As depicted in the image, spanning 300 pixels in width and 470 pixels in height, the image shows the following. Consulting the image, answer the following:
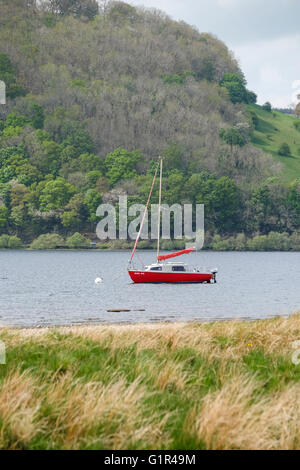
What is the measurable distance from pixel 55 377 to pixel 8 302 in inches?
1314

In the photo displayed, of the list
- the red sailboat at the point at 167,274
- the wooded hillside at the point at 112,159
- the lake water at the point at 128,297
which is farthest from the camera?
the wooded hillside at the point at 112,159

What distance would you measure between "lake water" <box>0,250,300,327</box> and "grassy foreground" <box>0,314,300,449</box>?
1818cm

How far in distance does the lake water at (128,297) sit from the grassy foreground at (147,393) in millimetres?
18182

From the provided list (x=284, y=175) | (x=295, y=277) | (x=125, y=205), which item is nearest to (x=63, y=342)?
(x=295, y=277)

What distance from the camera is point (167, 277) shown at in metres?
57.7

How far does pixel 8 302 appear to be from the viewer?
141 ft

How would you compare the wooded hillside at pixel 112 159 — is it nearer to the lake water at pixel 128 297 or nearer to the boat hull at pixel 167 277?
the lake water at pixel 128 297

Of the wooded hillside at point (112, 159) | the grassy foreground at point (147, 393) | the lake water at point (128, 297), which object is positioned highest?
the wooded hillside at point (112, 159)

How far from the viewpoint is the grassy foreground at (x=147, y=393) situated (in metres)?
8.21

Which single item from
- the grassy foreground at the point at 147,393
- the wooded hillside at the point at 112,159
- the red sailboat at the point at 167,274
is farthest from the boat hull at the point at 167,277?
the wooded hillside at the point at 112,159

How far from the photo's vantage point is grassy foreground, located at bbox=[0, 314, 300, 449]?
8211mm

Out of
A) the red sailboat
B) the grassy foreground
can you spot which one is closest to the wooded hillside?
the red sailboat

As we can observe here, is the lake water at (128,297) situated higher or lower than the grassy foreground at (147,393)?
lower

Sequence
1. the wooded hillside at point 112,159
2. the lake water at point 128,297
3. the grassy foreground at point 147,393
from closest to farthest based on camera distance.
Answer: the grassy foreground at point 147,393 < the lake water at point 128,297 < the wooded hillside at point 112,159
